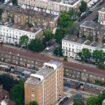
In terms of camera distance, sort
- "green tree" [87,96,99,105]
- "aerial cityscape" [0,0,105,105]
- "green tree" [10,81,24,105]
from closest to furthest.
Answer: "green tree" [87,96,99,105] → "green tree" [10,81,24,105] → "aerial cityscape" [0,0,105,105]

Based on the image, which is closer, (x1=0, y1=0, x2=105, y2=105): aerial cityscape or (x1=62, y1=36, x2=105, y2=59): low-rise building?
(x1=0, y1=0, x2=105, y2=105): aerial cityscape

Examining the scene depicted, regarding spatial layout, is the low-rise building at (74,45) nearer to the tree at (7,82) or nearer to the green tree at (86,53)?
the green tree at (86,53)

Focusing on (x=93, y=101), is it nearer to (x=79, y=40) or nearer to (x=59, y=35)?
(x=79, y=40)

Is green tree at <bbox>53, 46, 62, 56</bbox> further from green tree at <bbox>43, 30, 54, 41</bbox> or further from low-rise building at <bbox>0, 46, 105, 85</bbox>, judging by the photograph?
green tree at <bbox>43, 30, 54, 41</bbox>

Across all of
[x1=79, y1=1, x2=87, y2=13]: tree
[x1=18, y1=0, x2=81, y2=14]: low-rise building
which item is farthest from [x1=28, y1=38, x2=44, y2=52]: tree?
[x1=79, y1=1, x2=87, y2=13]: tree

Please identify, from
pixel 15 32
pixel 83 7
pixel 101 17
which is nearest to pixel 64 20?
pixel 101 17

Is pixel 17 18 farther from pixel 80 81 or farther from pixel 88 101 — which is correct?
pixel 88 101

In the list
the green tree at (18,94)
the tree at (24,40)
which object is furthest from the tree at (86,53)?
the green tree at (18,94)

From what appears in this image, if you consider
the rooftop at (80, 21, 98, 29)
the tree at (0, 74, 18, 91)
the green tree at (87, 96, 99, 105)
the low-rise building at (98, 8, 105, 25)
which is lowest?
the green tree at (87, 96, 99, 105)
